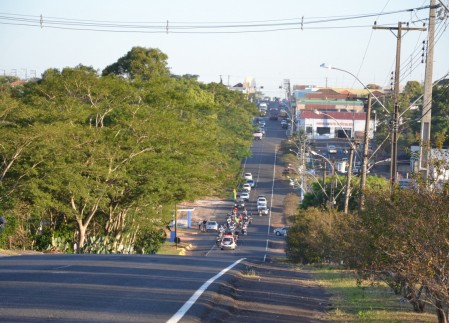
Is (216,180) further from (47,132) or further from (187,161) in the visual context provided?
(47,132)

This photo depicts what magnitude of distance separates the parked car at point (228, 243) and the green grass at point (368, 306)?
125 feet

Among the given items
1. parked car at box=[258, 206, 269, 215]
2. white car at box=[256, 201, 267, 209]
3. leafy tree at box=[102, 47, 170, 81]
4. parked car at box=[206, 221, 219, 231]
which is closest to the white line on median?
Answer: parked car at box=[206, 221, 219, 231]

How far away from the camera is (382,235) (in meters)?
13.4

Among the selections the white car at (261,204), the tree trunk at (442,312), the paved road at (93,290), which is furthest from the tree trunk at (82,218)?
the white car at (261,204)

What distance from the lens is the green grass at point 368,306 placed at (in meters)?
14.6

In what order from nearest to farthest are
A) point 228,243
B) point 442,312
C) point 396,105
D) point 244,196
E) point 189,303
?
point 442,312 → point 189,303 → point 396,105 → point 228,243 → point 244,196

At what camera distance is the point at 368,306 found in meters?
16.6

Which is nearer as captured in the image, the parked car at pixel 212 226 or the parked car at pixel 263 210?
the parked car at pixel 212 226

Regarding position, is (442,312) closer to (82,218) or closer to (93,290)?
(93,290)

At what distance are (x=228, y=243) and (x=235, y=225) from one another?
13.9 m

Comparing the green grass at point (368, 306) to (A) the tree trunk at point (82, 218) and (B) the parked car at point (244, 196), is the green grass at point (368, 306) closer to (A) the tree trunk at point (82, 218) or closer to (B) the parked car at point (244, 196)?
(A) the tree trunk at point (82, 218)

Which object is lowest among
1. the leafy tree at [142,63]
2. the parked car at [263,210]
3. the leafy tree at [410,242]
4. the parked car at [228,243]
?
the parked car at [228,243]

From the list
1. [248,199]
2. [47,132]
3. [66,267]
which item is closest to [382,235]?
[66,267]

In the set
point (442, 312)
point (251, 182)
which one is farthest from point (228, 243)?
point (442, 312)
